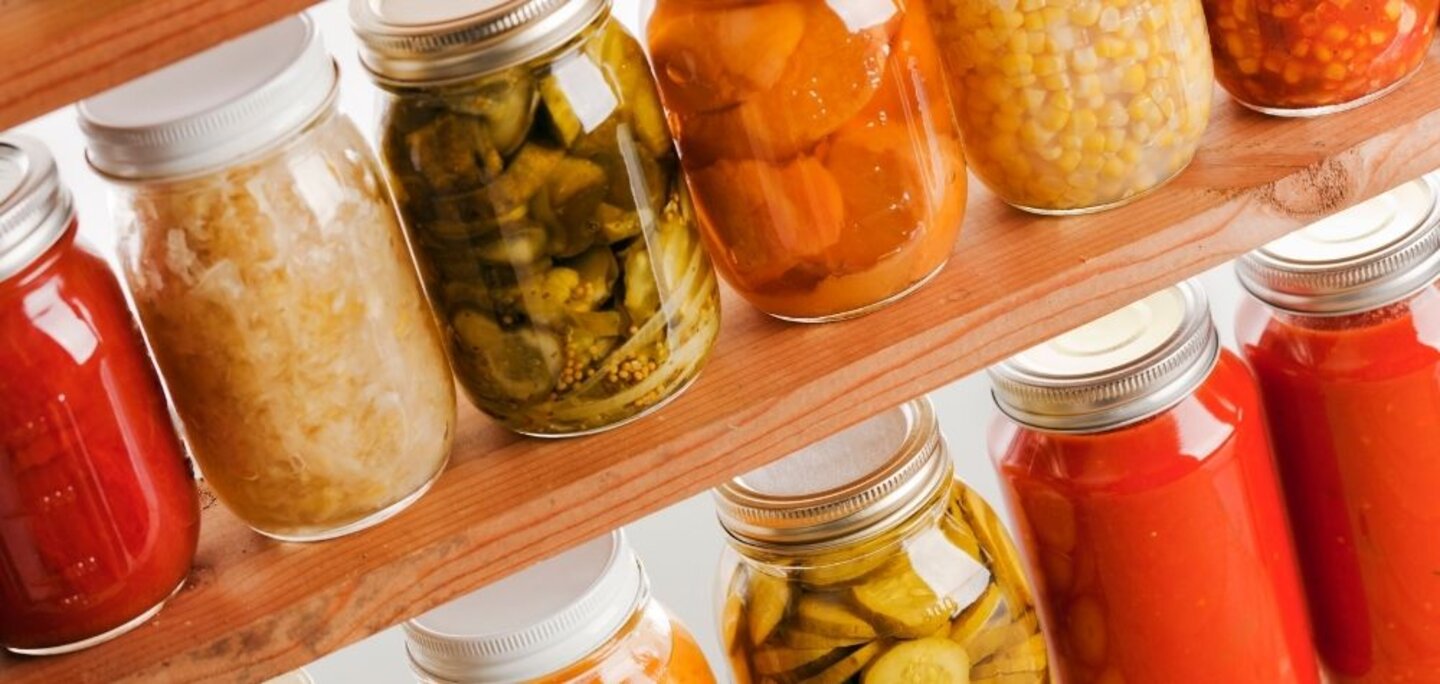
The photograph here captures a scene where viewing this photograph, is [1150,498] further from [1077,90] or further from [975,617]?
[1077,90]

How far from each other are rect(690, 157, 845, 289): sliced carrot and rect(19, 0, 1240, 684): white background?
1.13 ft

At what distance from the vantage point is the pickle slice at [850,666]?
883 mm

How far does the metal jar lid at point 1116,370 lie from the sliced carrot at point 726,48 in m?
0.26

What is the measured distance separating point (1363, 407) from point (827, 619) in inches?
12.1

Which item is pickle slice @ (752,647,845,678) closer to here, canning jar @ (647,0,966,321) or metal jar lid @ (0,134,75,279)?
canning jar @ (647,0,966,321)

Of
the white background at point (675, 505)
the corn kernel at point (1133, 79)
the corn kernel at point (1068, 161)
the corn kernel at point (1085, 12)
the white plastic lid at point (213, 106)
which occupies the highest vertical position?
the white plastic lid at point (213, 106)

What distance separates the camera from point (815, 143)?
762 millimetres

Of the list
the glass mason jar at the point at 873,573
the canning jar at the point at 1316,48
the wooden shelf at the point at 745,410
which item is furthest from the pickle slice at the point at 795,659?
the canning jar at the point at 1316,48

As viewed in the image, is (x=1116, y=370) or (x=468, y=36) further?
(x=1116, y=370)

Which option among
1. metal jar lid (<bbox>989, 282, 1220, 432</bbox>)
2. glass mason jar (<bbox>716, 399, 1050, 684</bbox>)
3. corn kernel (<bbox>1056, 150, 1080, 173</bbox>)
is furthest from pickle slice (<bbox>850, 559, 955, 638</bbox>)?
corn kernel (<bbox>1056, 150, 1080, 173</bbox>)

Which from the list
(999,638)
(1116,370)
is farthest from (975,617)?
(1116,370)

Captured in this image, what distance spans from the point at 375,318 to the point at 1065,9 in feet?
1.02

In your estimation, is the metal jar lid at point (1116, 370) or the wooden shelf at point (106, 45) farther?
the metal jar lid at point (1116, 370)

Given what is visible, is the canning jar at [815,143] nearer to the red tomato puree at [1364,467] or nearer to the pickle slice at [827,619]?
the pickle slice at [827,619]
